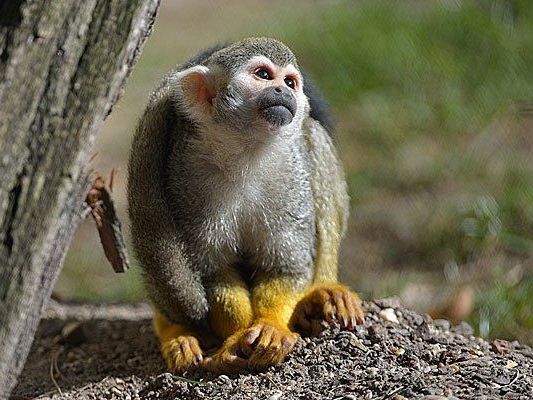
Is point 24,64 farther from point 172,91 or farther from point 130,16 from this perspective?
point 172,91

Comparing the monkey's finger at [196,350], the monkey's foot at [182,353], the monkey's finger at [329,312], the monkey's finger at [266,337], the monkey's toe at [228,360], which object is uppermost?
the monkey's finger at [329,312]

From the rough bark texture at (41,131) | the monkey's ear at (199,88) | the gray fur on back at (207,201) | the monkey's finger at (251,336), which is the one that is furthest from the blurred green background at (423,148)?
the rough bark texture at (41,131)

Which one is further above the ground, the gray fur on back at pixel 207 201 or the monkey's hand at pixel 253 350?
the gray fur on back at pixel 207 201

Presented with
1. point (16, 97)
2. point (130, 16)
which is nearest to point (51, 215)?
point (16, 97)

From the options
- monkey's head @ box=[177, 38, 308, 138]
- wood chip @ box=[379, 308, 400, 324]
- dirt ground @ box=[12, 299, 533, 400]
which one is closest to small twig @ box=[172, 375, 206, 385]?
dirt ground @ box=[12, 299, 533, 400]

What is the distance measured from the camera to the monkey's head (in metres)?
3.06

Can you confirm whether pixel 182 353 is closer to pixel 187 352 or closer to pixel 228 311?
pixel 187 352

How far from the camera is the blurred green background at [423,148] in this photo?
488cm

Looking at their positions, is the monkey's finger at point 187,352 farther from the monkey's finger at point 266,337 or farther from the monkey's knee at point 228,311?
the monkey's finger at point 266,337

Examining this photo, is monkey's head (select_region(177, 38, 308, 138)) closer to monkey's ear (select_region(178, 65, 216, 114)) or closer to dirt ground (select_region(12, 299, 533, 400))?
monkey's ear (select_region(178, 65, 216, 114))

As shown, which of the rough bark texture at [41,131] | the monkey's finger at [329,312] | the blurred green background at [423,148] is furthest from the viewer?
the blurred green background at [423,148]

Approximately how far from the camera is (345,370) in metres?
2.89

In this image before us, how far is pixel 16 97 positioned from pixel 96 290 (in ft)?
11.3

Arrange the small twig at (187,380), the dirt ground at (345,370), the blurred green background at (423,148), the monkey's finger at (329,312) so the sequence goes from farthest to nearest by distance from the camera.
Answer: the blurred green background at (423,148)
the monkey's finger at (329,312)
the small twig at (187,380)
the dirt ground at (345,370)
